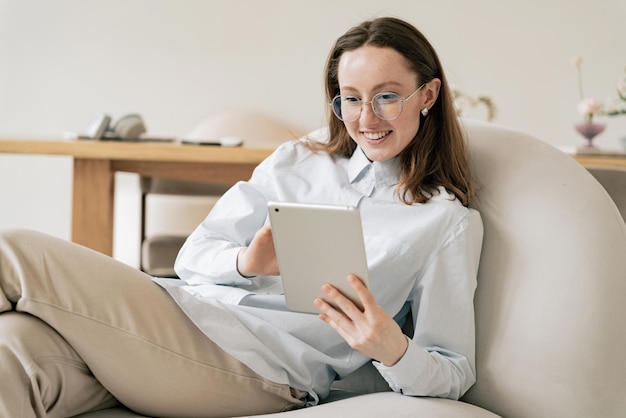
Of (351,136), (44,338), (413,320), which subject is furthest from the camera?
(351,136)

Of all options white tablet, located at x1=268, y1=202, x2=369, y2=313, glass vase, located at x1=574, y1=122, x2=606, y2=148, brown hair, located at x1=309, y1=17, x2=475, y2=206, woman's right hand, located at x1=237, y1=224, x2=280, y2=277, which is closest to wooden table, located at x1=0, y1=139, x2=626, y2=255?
glass vase, located at x1=574, y1=122, x2=606, y2=148

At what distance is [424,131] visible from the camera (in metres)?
1.69

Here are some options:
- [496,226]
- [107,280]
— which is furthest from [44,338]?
A: [496,226]

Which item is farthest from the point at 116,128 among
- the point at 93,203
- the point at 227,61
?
the point at 227,61

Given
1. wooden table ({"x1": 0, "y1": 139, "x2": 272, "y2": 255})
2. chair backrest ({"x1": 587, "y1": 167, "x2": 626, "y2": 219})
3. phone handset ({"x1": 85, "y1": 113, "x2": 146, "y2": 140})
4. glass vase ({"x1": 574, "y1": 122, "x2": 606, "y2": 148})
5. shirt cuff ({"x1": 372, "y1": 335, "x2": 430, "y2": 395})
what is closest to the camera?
shirt cuff ({"x1": 372, "y1": 335, "x2": 430, "y2": 395})

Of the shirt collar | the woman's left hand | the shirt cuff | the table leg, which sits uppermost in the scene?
the shirt collar

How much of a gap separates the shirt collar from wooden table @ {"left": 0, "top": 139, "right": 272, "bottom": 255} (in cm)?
110

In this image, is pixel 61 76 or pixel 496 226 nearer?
pixel 496 226

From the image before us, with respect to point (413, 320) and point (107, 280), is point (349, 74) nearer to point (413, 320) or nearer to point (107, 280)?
point (413, 320)

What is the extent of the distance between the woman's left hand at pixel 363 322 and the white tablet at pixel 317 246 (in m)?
0.02

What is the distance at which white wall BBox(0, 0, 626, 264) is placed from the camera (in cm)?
449

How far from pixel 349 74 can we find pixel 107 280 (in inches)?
22.5

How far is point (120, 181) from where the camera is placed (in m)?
4.65

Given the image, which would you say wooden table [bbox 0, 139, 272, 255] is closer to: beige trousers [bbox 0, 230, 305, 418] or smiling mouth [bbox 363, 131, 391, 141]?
smiling mouth [bbox 363, 131, 391, 141]
